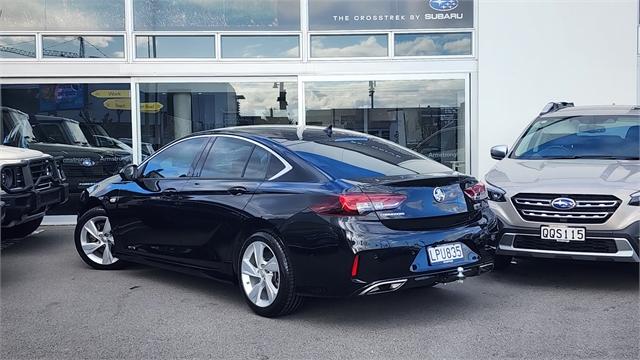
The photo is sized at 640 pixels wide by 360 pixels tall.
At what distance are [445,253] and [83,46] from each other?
742 cm

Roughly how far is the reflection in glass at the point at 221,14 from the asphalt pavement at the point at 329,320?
4901 millimetres

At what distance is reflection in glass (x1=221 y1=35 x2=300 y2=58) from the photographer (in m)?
9.95

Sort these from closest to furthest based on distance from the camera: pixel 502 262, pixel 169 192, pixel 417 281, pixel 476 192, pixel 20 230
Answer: pixel 417 281, pixel 476 192, pixel 169 192, pixel 502 262, pixel 20 230

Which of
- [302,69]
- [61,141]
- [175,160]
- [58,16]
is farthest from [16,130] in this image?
[175,160]

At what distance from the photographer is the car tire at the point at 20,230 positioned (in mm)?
7953

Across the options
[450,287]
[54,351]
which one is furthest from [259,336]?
[450,287]

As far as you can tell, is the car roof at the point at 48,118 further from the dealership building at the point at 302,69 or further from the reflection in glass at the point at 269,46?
the reflection in glass at the point at 269,46

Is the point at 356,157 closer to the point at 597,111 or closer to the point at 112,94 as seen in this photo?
the point at 597,111

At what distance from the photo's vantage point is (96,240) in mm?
6574

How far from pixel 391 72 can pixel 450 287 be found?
4945 millimetres

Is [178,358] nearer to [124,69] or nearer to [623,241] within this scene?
[623,241]

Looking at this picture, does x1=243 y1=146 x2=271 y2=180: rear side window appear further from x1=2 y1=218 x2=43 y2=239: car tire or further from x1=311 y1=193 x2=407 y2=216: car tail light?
x1=2 y1=218 x2=43 y2=239: car tire

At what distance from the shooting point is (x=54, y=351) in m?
4.15

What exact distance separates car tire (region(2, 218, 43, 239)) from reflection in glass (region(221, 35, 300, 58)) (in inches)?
157
